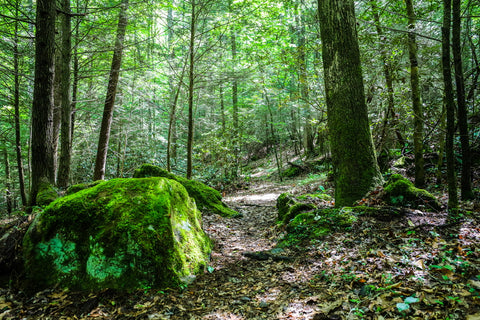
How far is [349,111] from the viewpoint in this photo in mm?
4918

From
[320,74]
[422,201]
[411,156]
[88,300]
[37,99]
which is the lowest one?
[88,300]

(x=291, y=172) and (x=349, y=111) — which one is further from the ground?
(x=349, y=111)

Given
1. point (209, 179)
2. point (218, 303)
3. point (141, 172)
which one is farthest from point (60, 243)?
point (209, 179)

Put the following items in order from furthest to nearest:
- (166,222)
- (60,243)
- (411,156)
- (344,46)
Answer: (411,156) < (344,46) < (166,222) < (60,243)

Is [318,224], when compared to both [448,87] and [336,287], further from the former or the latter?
[448,87]

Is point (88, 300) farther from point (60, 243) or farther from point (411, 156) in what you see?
point (411, 156)

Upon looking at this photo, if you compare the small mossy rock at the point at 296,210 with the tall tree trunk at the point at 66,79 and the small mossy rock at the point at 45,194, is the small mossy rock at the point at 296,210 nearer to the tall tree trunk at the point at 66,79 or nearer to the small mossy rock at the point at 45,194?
the small mossy rock at the point at 45,194

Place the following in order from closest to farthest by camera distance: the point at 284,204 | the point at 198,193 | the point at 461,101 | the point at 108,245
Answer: the point at 108,245
the point at 461,101
the point at 284,204
the point at 198,193

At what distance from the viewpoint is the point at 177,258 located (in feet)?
10.6

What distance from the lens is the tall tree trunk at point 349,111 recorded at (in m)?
4.89

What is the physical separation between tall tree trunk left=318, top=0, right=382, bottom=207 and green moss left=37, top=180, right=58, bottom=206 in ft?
19.5

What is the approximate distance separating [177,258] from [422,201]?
4114 millimetres

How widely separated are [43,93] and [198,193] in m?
4.35

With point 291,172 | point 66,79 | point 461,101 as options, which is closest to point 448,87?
point 461,101
